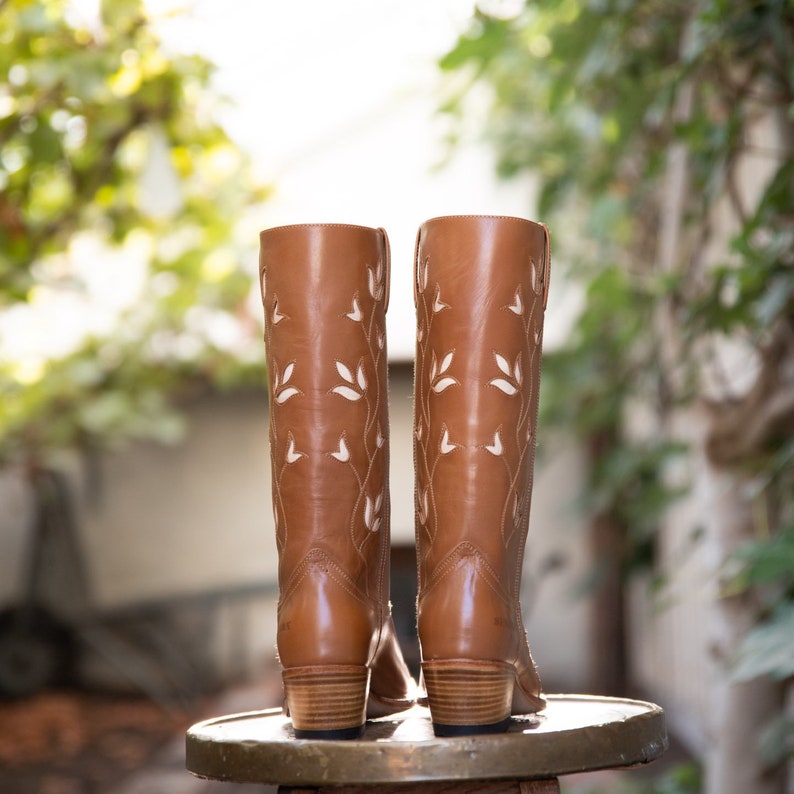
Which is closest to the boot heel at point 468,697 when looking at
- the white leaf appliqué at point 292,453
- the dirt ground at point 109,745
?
the white leaf appliqué at point 292,453

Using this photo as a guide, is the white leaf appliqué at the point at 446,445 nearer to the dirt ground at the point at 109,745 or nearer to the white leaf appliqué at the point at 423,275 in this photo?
the white leaf appliqué at the point at 423,275

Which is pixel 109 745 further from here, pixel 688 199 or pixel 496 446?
pixel 496 446

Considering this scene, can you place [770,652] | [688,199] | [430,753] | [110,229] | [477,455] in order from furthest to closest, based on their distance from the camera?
[110,229] → [688,199] → [770,652] → [477,455] → [430,753]

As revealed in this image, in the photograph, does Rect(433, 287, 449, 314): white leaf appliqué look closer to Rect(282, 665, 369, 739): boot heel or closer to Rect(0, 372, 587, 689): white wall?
Rect(282, 665, 369, 739): boot heel

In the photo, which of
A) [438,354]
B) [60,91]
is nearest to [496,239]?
[438,354]

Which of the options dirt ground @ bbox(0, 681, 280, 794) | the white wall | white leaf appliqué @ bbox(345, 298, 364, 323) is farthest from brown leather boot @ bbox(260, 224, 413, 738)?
the white wall

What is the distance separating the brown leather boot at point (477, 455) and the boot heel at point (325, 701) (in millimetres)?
67

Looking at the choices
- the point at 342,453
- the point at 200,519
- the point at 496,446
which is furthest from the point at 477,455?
the point at 200,519

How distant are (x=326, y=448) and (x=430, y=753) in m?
0.29

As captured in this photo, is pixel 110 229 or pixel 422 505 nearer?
pixel 422 505

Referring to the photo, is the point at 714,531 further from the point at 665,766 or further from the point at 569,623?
the point at 569,623

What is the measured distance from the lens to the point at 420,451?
3.27 ft

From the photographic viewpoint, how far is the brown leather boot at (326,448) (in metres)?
0.92

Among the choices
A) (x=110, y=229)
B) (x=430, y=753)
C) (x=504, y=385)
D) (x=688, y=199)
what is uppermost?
(x=110, y=229)
